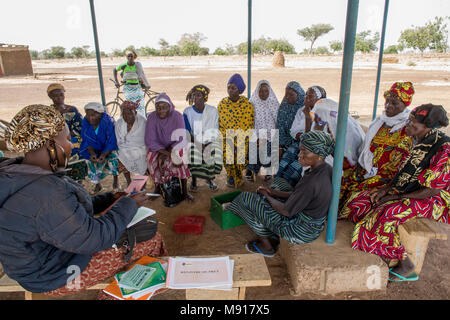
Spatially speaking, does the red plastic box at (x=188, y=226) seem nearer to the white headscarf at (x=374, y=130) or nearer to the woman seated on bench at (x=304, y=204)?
the woman seated on bench at (x=304, y=204)

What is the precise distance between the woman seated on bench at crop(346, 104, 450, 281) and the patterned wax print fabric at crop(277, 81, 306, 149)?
189 cm

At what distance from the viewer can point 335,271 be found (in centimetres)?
254

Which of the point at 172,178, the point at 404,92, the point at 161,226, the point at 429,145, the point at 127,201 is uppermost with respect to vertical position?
the point at 404,92

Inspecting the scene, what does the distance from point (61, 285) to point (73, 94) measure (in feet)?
48.5

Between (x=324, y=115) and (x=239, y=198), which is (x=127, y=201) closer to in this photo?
(x=239, y=198)

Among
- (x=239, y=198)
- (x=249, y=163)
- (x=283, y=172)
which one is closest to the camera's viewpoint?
(x=239, y=198)

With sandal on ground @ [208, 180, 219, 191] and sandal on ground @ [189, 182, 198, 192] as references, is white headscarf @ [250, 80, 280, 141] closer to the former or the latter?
sandal on ground @ [208, 180, 219, 191]

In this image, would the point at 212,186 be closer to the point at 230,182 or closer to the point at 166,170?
the point at 230,182

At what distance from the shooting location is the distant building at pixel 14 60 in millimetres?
22062

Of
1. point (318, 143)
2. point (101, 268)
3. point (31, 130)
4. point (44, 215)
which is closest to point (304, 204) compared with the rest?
point (318, 143)

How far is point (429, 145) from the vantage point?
2607 mm

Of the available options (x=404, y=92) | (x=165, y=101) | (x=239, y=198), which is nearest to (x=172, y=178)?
(x=165, y=101)

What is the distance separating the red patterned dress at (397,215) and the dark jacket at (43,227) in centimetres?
205

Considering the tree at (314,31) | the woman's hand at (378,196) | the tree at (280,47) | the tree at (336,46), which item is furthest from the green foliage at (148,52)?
Answer: the woman's hand at (378,196)
